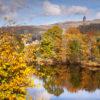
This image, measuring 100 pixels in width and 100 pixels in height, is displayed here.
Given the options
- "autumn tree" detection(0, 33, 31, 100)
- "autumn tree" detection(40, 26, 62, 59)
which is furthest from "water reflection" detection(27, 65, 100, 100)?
"autumn tree" detection(40, 26, 62, 59)

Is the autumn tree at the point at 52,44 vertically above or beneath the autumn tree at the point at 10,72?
beneath

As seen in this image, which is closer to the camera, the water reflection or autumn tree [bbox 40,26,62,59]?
the water reflection

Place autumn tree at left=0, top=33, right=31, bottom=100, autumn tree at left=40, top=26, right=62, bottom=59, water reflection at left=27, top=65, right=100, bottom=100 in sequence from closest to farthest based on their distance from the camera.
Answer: autumn tree at left=0, top=33, right=31, bottom=100 < water reflection at left=27, top=65, right=100, bottom=100 < autumn tree at left=40, top=26, right=62, bottom=59

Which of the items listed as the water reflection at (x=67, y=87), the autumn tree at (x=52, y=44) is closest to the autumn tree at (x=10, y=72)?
the water reflection at (x=67, y=87)

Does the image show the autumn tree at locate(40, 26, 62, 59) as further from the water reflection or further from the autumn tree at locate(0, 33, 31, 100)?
the autumn tree at locate(0, 33, 31, 100)

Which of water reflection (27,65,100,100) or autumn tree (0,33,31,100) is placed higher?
autumn tree (0,33,31,100)

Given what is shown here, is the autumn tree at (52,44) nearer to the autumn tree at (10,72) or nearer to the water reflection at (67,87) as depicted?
the water reflection at (67,87)

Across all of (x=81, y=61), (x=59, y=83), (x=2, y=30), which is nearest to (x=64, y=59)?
(x=81, y=61)

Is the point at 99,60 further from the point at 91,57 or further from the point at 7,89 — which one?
the point at 7,89

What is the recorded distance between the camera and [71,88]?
239 ft

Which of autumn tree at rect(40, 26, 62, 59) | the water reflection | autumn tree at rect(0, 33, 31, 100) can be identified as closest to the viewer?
autumn tree at rect(0, 33, 31, 100)

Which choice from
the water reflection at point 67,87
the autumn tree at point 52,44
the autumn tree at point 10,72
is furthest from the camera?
the autumn tree at point 52,44

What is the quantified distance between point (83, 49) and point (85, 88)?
2464 inches

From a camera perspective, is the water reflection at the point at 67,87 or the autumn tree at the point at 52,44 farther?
the autumn tree at the point at 52,44
